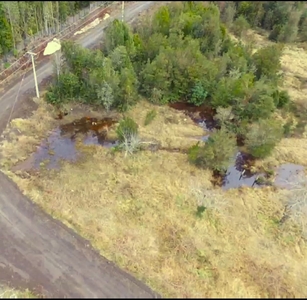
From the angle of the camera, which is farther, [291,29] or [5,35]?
[291,29]

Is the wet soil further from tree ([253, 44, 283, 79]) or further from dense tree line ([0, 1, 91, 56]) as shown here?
dense tree line ([0, 1, 91, 56])

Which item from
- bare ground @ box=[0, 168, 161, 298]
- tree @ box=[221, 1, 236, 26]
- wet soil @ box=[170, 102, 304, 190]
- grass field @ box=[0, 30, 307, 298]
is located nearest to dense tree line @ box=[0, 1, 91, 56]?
grass field @ box=[0, 30, 307, 298]

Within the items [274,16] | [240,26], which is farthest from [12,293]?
[274,16]

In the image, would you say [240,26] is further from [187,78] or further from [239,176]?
[239,176]

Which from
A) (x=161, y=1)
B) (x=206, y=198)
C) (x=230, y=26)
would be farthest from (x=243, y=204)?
(x=161, y=1)

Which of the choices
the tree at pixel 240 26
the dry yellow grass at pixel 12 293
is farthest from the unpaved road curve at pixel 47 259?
the tree at pixel 240 26

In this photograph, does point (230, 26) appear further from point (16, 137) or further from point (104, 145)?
point (16, 137)

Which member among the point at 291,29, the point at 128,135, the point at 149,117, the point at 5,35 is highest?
the point at 5,35

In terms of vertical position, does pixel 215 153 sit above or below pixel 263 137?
above
